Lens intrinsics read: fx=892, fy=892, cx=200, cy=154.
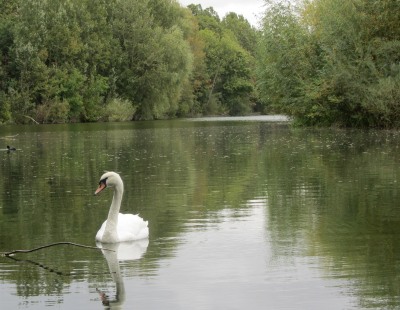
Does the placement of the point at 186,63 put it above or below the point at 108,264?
above

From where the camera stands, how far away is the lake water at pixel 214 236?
33.0 feet

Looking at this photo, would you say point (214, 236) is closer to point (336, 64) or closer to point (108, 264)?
point (108, 264)

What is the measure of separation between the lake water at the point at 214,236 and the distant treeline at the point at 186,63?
18.1 metres

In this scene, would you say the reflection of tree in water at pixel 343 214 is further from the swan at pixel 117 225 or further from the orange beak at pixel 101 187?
the orange beak at pixel 101 187

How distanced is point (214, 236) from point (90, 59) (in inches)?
3179

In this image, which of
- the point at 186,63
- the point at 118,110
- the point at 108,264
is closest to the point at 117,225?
the point at 108,264

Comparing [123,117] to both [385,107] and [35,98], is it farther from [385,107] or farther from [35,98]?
[385,107]

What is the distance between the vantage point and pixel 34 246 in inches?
536

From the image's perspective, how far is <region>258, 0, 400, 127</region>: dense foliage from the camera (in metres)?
45.6

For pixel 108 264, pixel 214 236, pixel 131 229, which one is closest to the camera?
pixel 108 264

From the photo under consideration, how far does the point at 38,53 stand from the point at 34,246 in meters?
73.9

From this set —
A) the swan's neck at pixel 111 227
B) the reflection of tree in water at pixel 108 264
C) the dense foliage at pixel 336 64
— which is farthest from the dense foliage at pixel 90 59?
the reflection of tree in water at pixel 108 264

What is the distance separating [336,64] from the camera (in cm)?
4788

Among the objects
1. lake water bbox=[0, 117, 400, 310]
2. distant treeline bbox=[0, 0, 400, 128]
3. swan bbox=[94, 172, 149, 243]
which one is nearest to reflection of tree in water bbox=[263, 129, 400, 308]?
lake water bbox=[0, 117, 400, 310]
